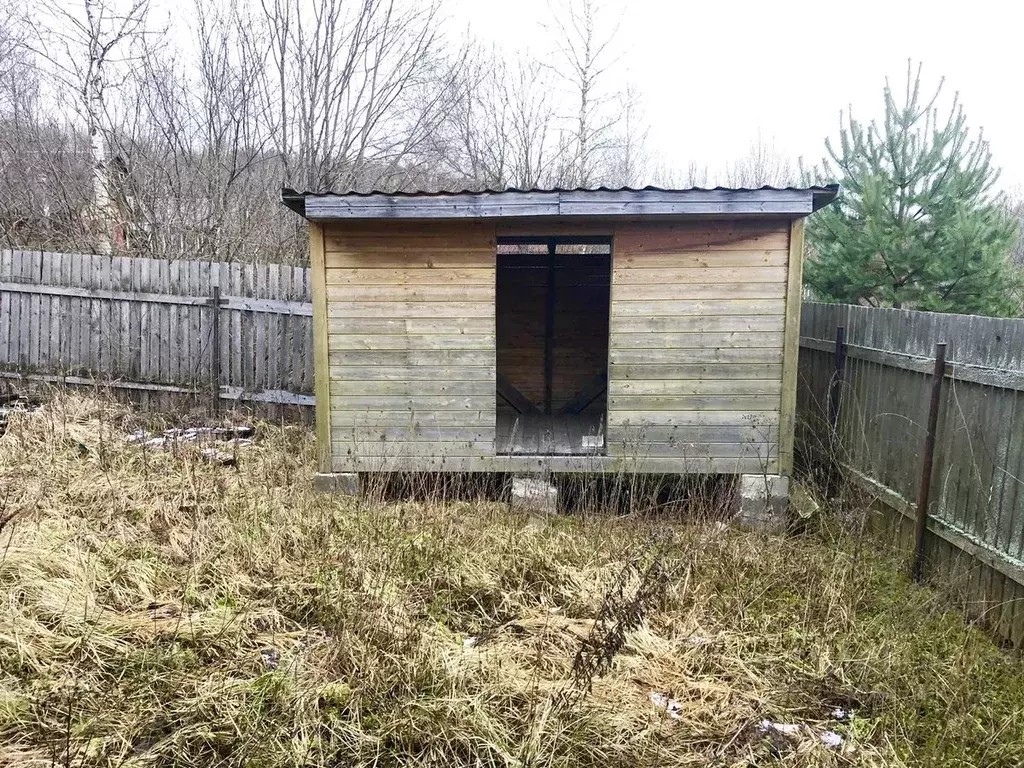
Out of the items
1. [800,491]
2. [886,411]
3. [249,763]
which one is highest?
[886,411]

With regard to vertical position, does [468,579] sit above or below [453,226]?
below

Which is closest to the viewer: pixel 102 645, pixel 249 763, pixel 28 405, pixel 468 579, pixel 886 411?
pixel 249 763

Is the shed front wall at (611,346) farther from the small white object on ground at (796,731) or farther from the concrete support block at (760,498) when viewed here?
the small white object on ground at (796,731)

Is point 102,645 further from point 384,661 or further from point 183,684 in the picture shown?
point 384,661

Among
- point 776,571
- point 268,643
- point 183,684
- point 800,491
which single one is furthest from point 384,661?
point 800,491

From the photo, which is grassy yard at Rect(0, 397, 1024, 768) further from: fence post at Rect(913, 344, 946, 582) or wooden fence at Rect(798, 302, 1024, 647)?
wooden fence at Rect(798, 302, 1024, 647)

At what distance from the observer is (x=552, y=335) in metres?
8.12

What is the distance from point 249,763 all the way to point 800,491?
469 centimetres

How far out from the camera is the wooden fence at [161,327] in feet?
26.4

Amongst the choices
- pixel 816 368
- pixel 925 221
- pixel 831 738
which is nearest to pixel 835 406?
pixel 816 368

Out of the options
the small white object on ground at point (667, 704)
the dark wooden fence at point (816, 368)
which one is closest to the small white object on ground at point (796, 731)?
the small white object on ground at point (667, 704)

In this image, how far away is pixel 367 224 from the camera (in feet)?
17.8

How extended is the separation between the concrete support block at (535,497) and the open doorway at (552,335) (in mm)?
2246

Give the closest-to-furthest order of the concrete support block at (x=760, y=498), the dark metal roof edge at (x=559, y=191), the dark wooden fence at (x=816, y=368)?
1. the dark wooden fence at (x=816, y=368)
2. the dark metal roof edge at (x=559, y=191)
3. the concrete support block at (x=760, y=498)
